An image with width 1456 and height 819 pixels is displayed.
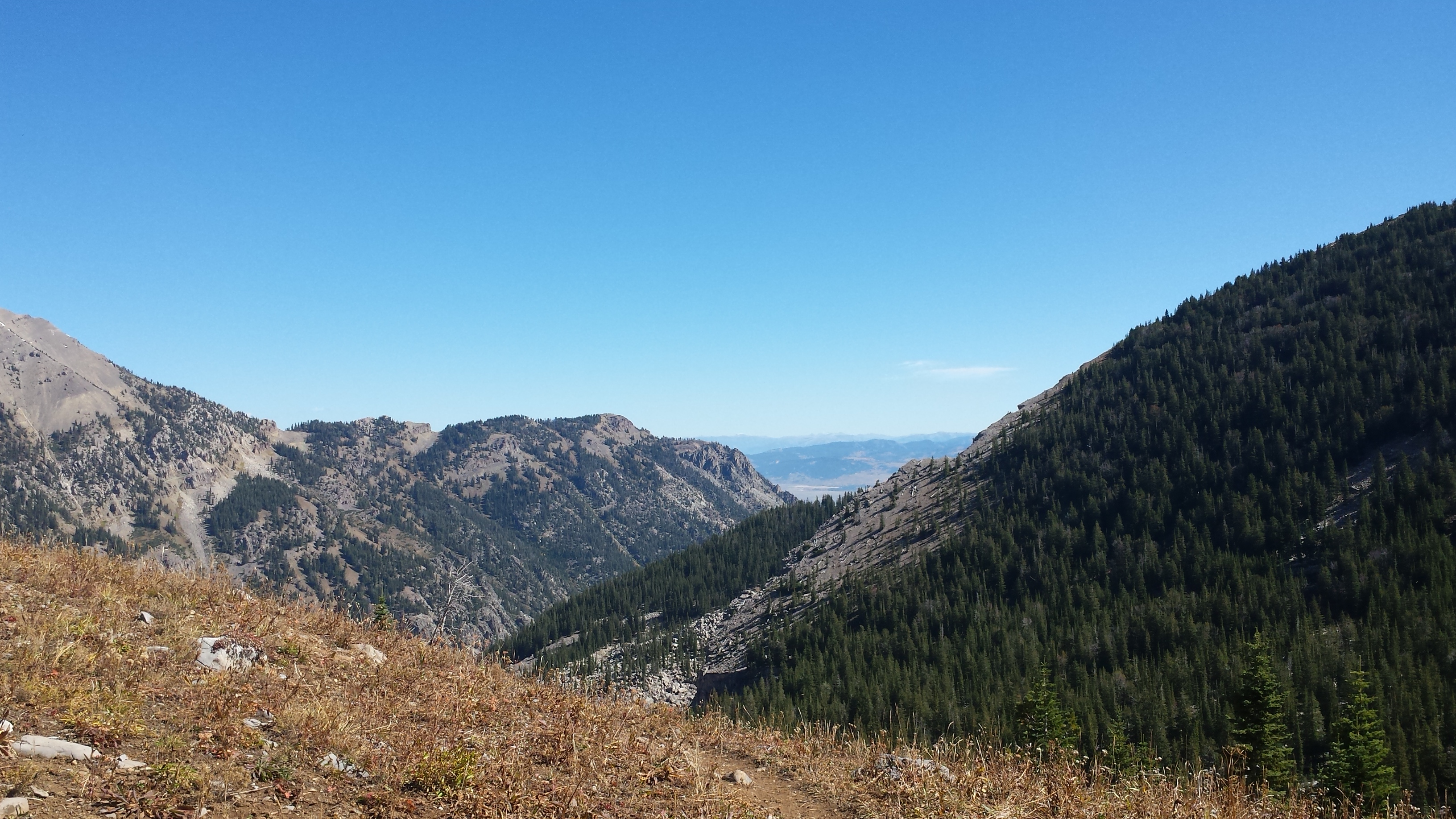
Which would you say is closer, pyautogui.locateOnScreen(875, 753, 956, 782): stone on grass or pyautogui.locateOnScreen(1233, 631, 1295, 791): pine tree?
pyautogui.locateOnScreen(875, 753, 956, 782): stone on grass

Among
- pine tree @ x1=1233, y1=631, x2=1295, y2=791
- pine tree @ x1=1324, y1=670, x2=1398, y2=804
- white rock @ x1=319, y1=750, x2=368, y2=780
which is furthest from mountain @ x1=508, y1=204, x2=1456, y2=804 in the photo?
white rock @ x1=319, y1=750, x2=368, y2=780

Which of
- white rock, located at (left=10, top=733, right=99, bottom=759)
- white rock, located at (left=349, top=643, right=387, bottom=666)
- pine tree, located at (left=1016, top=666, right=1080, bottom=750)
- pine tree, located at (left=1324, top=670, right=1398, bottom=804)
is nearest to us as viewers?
white rock, located at (left=10, top=733, right=99, bottom=759)

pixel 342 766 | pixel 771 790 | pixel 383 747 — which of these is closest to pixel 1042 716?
pixel 771 790

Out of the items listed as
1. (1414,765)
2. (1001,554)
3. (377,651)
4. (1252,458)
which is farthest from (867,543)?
(377,651)

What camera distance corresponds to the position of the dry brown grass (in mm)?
8500

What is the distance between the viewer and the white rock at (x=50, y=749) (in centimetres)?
786

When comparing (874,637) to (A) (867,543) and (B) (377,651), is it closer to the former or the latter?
(A) (867,543)

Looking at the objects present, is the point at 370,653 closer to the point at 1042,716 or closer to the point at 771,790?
the point at 771,790

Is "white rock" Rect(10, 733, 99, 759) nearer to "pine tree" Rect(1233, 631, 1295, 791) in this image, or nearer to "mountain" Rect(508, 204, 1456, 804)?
"mountain" Rect(508, 204, 1456, 804)

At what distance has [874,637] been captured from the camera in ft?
443

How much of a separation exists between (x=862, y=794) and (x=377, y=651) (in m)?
11.4

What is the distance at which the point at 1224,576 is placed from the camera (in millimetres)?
124125

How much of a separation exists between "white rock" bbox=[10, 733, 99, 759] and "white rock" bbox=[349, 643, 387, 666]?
21.1 feet

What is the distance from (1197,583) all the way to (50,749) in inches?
6212
